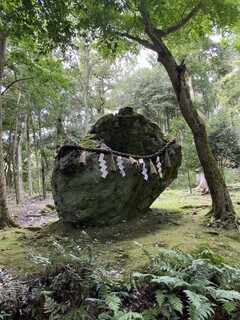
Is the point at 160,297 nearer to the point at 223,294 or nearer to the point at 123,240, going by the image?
the point at 223,294

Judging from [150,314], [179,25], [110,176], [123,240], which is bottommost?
[150,314]

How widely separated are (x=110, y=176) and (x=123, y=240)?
42.1 inches

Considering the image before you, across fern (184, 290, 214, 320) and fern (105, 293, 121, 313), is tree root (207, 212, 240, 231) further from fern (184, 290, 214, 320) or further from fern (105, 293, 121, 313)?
fern (105, 293, 121, 313)

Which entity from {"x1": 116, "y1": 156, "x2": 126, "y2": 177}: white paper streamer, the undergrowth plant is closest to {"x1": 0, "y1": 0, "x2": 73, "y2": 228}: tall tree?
{"x1": 116, "y1": 156, "x2": 126, "y2": 177}: white paper streamer

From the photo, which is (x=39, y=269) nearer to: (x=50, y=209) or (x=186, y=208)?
(x=186, y=208)

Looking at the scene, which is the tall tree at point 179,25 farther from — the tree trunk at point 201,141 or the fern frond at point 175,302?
the fern frond at point 175,302

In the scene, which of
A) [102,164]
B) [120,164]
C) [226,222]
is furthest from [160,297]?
[226,222]

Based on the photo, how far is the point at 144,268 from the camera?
2.71 metres

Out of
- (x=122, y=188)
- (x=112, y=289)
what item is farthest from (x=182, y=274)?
(x=122, y=188)

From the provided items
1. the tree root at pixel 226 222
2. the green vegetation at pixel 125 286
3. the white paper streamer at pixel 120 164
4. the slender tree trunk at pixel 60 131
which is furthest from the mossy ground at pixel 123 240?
the slender tree trunk at pixel 60 131

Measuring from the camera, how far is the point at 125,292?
2.29 m

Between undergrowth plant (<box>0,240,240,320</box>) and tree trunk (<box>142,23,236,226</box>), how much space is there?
2.26 m

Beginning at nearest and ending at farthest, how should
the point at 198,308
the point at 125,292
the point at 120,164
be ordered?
the point at 198,308 < the point at 125,292 < the point at 120,164

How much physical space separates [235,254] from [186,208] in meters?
3.35
